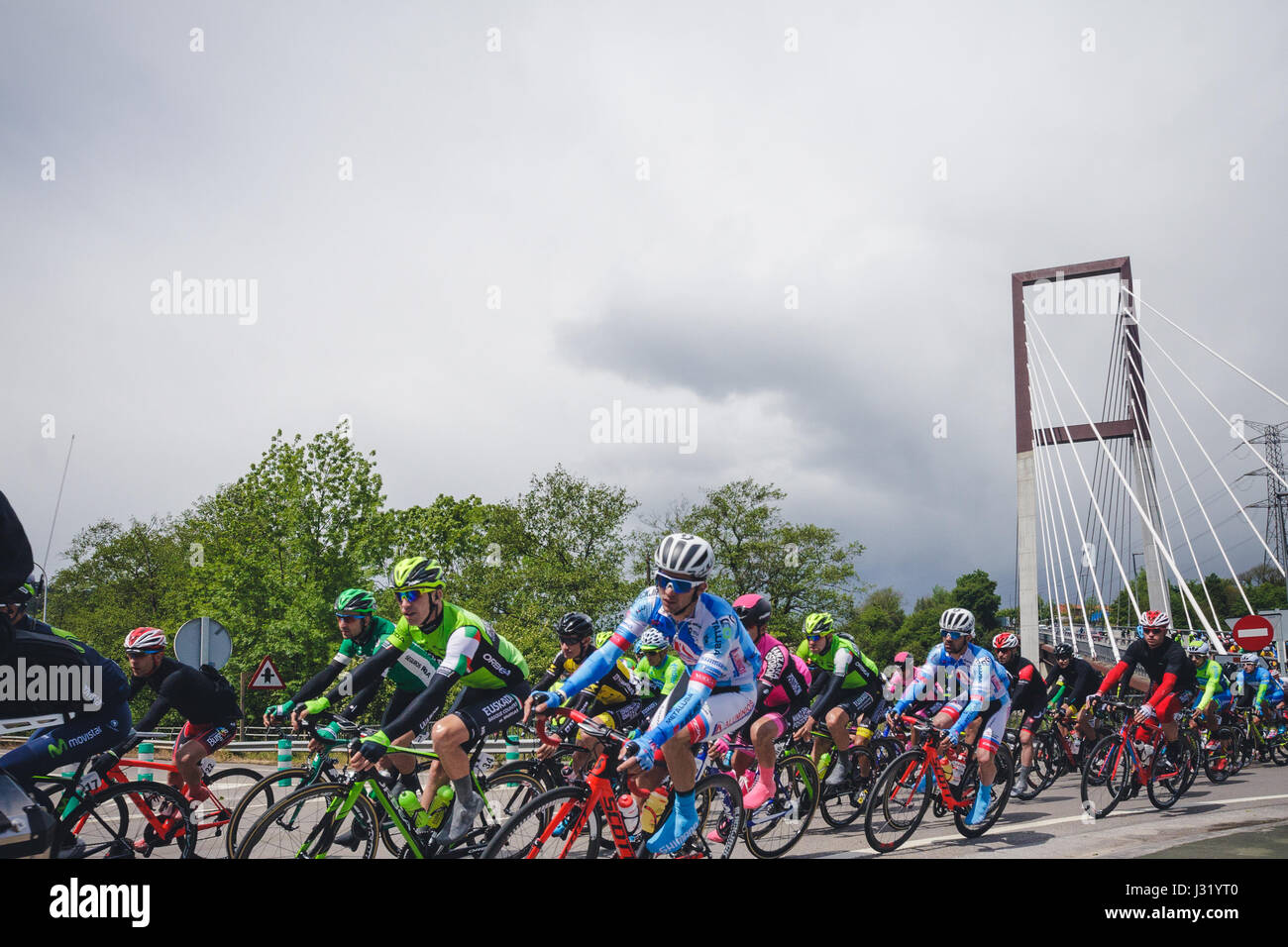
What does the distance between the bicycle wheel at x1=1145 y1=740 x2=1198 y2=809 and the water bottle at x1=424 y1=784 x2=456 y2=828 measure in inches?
296

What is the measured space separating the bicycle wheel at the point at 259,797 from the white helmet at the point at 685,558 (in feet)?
8.13

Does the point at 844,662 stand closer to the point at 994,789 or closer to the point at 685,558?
the point at 994,789

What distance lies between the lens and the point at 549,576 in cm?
4497

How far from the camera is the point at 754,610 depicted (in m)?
7.87

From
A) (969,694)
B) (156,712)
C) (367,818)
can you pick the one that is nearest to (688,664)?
(367,818)

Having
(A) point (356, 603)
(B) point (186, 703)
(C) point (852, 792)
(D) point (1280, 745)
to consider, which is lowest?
(D) point (1280, 745)

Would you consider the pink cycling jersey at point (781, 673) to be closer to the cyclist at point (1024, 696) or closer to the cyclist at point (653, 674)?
the cyclist at point (653, 674)

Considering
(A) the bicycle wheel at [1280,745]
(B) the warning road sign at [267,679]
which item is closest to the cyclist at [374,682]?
(B) the warning road sign at [267,679]

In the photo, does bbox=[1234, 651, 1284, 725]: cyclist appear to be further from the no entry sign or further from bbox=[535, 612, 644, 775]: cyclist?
bbox=[535, 612, 644, 775]: cyclist

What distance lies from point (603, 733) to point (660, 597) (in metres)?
0.88

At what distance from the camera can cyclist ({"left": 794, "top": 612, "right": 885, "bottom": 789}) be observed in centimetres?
845

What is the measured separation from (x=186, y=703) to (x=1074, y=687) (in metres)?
10.1
